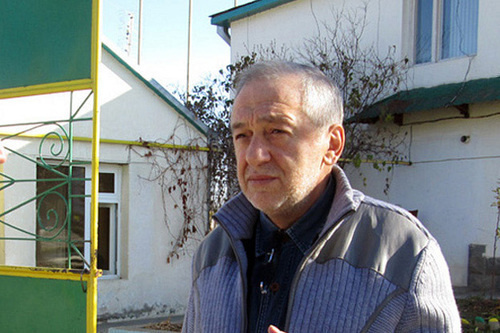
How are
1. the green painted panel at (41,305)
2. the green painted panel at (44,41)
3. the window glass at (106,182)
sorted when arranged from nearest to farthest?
the green painted panel at (41,305) < the green painted panel at (44,41) < the window glass at (106,182)

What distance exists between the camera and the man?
149cm

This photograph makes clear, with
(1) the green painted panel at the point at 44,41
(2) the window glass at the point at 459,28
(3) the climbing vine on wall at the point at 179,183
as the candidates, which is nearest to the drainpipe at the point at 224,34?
(3) the climbing vine on wall at the point at 179,183

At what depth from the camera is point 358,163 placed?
29.2 ft

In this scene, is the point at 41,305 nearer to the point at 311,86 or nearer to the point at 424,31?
the point at 311,86

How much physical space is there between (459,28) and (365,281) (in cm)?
791

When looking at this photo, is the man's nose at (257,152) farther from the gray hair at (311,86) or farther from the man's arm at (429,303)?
the man's arm at (429,303)

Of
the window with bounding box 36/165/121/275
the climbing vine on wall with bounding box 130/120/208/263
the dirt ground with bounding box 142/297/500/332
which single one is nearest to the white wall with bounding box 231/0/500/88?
the dirt ground with bounding box 142/297/500/332

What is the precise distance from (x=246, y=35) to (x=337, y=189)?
10249 millimetres

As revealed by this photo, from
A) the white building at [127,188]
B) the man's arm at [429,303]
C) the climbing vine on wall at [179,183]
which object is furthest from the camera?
the climbing vine on wall at [179,183]

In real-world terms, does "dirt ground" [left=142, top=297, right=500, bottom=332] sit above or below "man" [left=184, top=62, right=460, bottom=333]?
below

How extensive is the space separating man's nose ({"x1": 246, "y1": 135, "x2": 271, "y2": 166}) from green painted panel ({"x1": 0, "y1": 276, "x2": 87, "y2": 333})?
8.65 ft

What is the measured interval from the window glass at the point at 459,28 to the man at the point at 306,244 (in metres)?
7.36

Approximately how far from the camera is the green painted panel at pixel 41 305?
3.91 metres

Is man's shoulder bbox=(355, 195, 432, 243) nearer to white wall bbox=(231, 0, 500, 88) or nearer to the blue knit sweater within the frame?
the blue knit sweater
